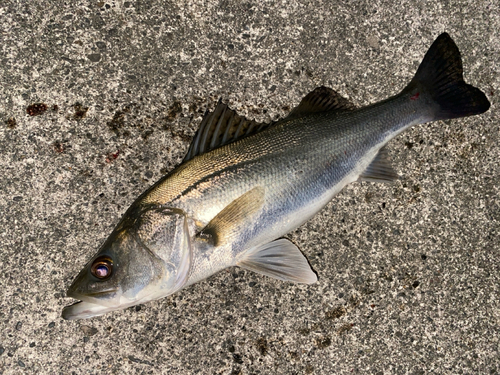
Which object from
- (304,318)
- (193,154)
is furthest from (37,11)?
(304,318)

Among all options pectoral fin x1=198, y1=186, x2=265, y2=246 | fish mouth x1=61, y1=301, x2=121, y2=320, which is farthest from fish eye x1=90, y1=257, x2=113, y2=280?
pectoral fin x1=198, y1=186, x2=265, y2=246

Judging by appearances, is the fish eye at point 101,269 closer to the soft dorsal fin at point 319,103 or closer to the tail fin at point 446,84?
the soft dorsal fin at point 319,103

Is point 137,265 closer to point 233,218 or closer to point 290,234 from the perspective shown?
point 233,218

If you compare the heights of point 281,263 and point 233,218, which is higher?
point 233,218

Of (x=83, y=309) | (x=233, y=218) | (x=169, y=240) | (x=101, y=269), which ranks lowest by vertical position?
(x=83, y=309)

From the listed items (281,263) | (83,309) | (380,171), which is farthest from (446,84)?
(83,309)

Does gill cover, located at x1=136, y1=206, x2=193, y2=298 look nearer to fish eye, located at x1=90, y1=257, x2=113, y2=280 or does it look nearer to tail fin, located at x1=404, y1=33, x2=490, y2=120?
fish eye, located at x1=90, y1=257, x2=113, y2=280

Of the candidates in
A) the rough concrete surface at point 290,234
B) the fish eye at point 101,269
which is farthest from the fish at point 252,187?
the rough concrete surface at point 290,234

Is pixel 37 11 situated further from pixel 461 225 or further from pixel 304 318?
pixel 461 225
